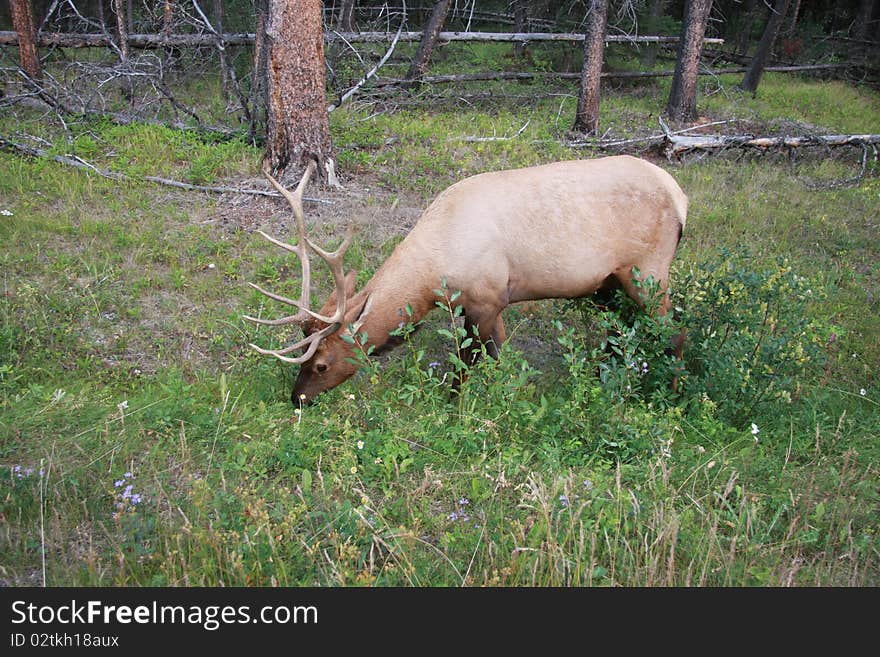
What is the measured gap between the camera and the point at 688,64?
493 inches

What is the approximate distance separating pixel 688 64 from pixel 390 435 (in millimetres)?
10679

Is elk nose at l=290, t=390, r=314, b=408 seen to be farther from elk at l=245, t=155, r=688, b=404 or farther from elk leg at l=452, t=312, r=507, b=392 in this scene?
elk leg at l=452, t=312, r=507, b=392

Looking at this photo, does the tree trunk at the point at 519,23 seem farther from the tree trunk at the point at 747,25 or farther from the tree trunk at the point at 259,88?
the tree trunk at the point at 259,88

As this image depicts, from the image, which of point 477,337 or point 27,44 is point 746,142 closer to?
point 477,337

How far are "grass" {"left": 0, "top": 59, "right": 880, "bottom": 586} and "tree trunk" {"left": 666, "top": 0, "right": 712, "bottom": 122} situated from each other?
5.20 metres

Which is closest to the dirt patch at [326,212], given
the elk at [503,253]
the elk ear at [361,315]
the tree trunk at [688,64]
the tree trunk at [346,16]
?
the elk at [503,253]

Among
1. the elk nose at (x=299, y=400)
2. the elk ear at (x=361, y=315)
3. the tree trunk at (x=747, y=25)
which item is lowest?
the elk nose at (x=299, y=400)

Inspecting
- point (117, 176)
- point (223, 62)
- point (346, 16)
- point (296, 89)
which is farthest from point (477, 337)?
point (346, 16)

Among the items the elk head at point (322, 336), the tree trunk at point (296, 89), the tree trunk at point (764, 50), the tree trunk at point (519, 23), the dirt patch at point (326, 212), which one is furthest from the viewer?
the tree trunk at point (519, 23)

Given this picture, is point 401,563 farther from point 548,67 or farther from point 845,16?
point 845,16

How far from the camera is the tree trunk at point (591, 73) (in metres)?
11.2

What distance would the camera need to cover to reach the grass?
3.33 m

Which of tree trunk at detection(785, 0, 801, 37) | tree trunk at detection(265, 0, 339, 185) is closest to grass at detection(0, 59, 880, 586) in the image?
tree trunk at detection(265, 0, 339, 185)

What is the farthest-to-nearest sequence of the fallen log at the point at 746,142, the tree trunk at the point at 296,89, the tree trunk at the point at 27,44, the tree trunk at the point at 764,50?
the tree trunk at the point at 764,50, the fallen log at the point at 746,142, the tree trunk at the point at 27,44, the tree trunk at the point at 296,89
